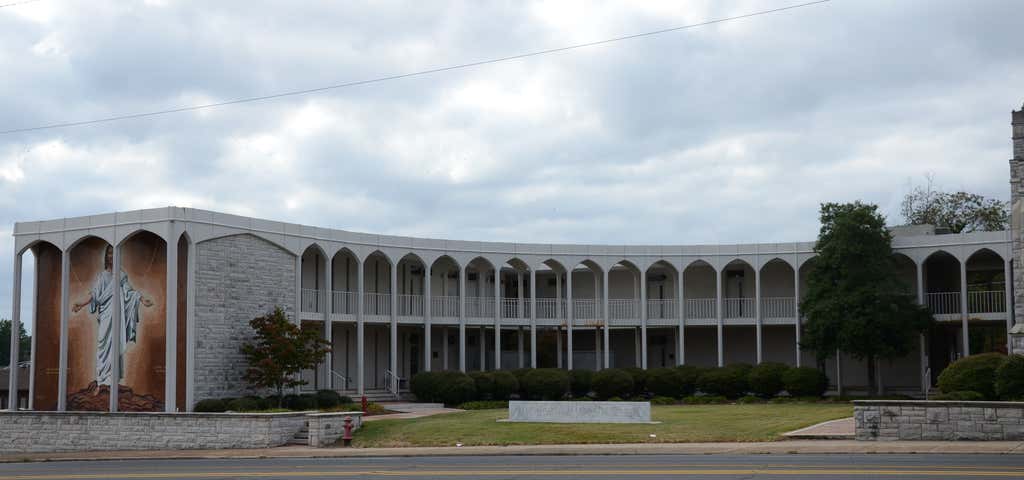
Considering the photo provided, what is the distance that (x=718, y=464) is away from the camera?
18688mm

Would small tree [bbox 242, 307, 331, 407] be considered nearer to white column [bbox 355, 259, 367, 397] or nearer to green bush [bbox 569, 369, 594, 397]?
white column [bbox 355, 259, 367, 397]

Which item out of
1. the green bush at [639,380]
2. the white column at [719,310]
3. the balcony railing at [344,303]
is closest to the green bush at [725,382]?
the green bush at [639,380]

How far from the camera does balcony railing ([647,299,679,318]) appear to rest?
45.2m

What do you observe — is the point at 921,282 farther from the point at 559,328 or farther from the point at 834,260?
the point at 559,328

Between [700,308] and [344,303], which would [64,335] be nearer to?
[344,303]

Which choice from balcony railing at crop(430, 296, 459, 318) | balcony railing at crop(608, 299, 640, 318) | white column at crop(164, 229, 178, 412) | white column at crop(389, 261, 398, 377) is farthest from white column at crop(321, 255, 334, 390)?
balcony railing at crop(608, 299, 640, 318)

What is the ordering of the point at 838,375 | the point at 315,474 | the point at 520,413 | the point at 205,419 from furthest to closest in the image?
the point at 838,375 < the point at 520,413 < the point at 205,419 < the point at 315,474

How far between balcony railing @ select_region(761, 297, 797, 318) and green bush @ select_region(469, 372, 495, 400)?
11832mm

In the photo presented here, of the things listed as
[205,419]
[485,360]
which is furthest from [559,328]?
[205,419]

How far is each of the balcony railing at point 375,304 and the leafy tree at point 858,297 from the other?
15398mm

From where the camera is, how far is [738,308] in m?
44.9

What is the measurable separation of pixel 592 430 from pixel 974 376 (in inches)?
441

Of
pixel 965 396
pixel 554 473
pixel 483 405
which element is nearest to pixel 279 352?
pixel 483 405

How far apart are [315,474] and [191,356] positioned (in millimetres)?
15544
